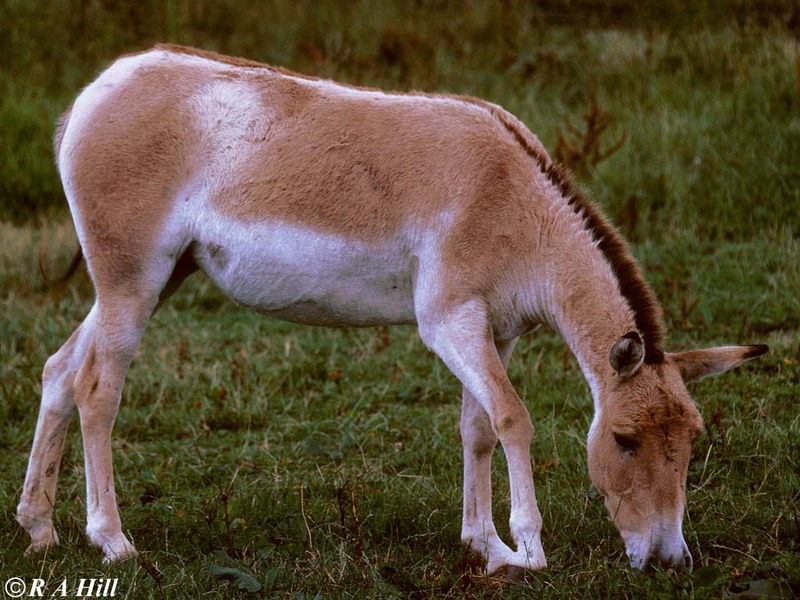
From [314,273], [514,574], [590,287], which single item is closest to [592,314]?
[590,287]

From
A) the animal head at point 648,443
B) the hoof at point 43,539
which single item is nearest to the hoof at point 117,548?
the hoof at point 43,539

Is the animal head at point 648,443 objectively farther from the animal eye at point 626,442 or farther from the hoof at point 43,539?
the hoof at point 43,539

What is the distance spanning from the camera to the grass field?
15.2 feet

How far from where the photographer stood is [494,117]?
4.96 meters

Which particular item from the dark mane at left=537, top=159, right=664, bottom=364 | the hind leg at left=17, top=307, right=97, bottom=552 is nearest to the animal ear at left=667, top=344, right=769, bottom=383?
the dark mane at left=537, top=159, right=664, bottom=364

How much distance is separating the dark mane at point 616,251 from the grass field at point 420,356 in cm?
94

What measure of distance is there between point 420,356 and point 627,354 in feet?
10.8

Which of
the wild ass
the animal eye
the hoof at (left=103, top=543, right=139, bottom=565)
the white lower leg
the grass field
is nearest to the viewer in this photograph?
the animal eye

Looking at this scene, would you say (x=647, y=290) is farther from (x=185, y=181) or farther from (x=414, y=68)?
(x=414, y=68)

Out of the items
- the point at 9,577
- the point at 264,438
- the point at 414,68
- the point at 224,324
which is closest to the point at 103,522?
the point at 9,577

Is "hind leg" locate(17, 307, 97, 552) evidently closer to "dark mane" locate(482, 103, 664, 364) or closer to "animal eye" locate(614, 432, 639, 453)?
"dark mane" locate(482, 103, 664, 364)

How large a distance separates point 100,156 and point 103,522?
1693mm

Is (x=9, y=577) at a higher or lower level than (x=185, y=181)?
lower

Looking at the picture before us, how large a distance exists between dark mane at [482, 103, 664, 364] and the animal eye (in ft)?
1.07
